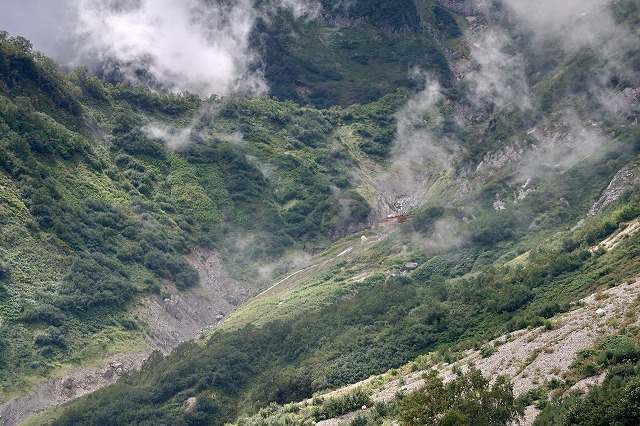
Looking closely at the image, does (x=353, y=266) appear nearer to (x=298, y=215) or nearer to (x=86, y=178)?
(x=298, y=215)

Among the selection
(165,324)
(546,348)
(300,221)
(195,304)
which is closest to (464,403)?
(546,348)

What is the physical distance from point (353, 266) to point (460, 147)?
56.3 metres

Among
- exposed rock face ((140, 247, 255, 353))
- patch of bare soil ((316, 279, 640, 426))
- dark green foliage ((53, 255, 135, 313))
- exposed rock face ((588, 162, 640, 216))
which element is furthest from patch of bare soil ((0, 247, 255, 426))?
exposed rock face ((588, 162, 640, 216))

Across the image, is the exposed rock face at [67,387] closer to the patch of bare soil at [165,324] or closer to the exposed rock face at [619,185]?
the patch of bare soil at [165,324]

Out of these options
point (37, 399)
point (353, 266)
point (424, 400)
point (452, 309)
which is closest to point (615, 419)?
point (424, 400)

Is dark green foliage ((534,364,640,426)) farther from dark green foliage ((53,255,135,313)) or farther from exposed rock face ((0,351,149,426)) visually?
dark green foliage ((53,255,135,313))

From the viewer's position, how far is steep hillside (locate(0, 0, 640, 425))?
8775cm

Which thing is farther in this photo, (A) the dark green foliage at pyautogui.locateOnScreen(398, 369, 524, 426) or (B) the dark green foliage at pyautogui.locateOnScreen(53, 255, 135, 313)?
(B) the dark green foliage at pyautogui.locateOnScreen(53, 255, 135, 313)

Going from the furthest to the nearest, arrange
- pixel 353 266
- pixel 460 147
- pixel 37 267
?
1. pixel 460 147
2. pixel 353 266
3. pixel 37 267

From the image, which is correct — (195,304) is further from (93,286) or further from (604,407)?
(604,407)

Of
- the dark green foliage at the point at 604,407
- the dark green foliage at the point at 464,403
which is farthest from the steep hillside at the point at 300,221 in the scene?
the dark green foliage at the point at 464,403

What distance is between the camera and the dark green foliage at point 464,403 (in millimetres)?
42812

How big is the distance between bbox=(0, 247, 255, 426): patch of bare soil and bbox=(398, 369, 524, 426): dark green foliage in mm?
59107

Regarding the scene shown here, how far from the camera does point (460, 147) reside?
175 m
